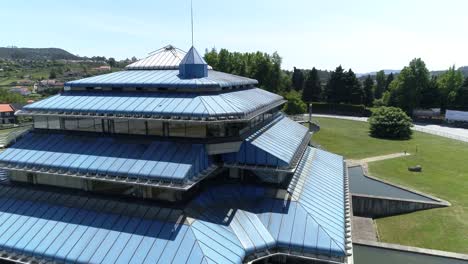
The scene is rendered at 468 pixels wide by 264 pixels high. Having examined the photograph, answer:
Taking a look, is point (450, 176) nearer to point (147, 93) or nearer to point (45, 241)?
point (147, 93)

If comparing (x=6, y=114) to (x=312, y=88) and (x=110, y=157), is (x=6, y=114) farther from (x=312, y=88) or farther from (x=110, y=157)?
(x=110, y=157)

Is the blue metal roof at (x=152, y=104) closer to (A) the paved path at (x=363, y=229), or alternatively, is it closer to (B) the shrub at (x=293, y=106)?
(A) the paved path at (x=363, y=229)

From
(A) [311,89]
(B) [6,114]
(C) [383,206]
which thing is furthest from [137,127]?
(A) [311,89]

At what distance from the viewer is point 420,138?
76.0 m

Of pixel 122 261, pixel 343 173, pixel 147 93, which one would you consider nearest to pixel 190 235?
pixel 122 261

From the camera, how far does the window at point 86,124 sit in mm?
26953

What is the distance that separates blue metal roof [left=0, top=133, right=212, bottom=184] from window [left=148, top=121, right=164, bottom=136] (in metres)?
1.09

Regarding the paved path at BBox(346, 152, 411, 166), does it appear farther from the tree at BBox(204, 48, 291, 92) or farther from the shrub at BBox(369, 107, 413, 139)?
the tree at BBox(204, 48, 291, 92)

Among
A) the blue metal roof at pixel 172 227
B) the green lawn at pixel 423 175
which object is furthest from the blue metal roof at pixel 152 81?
the green lawn at pixel 423 175

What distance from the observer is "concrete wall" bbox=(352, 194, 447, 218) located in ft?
124

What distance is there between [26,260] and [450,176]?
5253 cm

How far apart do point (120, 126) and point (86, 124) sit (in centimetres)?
308

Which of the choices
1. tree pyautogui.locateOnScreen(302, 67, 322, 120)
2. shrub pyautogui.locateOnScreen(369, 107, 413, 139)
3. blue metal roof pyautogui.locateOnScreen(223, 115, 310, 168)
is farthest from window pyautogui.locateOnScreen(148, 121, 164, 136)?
tree pyautogui.locateOnScreen(302, 67, 322, 120)

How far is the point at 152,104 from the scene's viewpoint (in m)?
25.7
